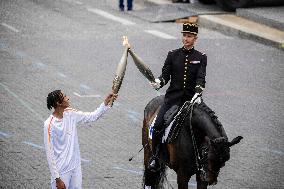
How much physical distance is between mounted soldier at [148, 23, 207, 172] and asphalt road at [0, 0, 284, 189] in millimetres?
1973

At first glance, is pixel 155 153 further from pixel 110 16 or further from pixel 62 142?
pixel 110 16

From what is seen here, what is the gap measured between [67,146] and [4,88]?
10424mm

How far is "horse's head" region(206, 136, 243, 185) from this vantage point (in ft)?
37.9

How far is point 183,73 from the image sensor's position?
13102 mm

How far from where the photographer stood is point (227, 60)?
85.8 ft

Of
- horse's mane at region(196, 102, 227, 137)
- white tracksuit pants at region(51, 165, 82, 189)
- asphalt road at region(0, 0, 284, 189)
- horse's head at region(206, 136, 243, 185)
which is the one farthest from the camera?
asphalt road at region(0, 0, 284, 189)

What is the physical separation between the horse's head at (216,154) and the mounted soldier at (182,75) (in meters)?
1.51

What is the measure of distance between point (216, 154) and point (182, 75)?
1965mm

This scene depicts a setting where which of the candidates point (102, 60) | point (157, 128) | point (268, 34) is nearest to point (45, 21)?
point (102, 60)

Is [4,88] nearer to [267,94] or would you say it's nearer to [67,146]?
[267,94]

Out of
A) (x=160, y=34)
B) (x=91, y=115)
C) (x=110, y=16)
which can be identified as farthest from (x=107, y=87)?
(x=110, y=16)

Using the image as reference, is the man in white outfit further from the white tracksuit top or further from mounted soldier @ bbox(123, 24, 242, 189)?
mounted soldier @ bbox(123, 24, 242, 189)

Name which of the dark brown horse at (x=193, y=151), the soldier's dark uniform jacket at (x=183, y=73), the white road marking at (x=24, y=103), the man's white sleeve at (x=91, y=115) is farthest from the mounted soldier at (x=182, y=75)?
the white road marking at (x=24, y=103)

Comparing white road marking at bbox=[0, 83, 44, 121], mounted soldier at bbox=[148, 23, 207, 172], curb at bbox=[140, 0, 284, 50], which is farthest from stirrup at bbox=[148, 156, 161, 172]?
curb at bbox=[140, 0, 284, 50]
